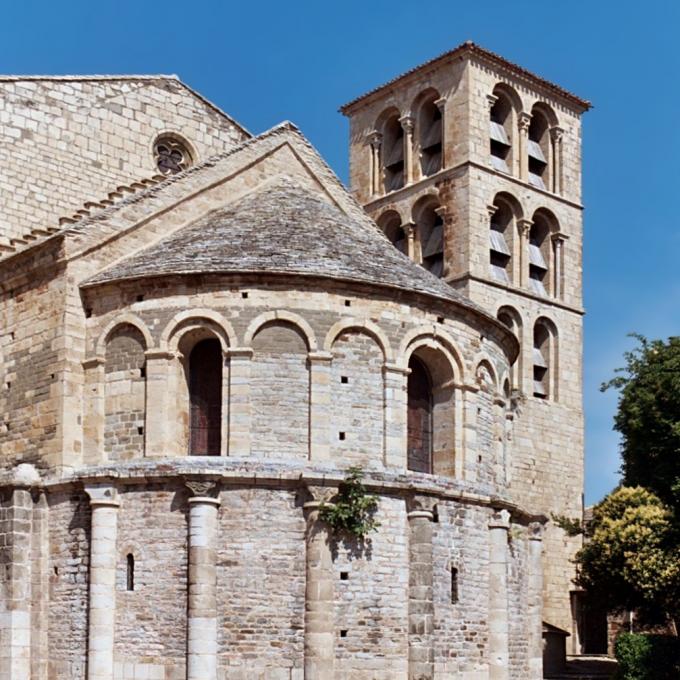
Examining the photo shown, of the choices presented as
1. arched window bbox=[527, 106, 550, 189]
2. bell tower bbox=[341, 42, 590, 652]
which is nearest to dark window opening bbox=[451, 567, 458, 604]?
bell tower bbox=[341, 42, 590, 652]

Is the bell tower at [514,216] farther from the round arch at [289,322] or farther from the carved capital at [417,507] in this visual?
the round arch at [289,322]

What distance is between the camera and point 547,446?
39.6 m

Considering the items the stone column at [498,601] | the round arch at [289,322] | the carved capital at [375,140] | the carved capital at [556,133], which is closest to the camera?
the round arch at [289,322]

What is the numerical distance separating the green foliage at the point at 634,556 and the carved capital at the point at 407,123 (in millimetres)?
14930

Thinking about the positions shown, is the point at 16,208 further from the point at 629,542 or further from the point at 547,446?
the point at 547,446

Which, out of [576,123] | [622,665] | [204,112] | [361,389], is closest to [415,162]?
[576,123]

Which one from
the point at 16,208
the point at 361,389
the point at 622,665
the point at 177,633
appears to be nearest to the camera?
the point at 177,633

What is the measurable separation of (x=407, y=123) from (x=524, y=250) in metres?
5.96

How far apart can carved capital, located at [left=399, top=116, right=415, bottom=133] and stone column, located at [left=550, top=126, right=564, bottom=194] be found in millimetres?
4699

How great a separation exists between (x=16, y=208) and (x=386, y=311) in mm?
9040

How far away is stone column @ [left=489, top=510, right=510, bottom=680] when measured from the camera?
76.5ft

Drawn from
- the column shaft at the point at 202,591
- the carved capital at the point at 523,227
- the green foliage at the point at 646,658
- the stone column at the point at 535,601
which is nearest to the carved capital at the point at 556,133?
the carved capital at the point at 523,227

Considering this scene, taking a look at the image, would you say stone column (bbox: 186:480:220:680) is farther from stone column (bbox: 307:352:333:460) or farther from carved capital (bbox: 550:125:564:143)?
carved capital (bbox: 550:125:564:143)

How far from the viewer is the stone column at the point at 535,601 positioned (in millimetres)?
25875
